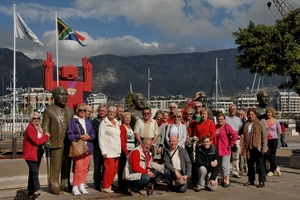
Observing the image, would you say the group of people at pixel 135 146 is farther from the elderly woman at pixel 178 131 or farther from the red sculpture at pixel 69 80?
the red sculpture at pixel 69 80

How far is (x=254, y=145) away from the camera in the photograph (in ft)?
27.2

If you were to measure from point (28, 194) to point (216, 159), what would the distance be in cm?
349

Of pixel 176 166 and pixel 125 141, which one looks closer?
pixel 176 166

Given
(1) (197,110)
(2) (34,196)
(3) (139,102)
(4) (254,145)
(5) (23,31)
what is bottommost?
(2) (34,196)

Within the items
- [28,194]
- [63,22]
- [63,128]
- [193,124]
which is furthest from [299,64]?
[63,22]

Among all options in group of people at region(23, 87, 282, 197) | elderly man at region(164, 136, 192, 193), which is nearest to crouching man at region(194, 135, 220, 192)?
group of people at region(23, 87, 282, 197)

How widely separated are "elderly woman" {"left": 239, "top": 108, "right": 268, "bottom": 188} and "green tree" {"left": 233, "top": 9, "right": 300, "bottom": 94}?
3855 mm

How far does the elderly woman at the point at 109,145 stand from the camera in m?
7.23

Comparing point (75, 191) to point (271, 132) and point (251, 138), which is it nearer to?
point (251, 138)

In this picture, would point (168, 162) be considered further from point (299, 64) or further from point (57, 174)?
point (299, 64)

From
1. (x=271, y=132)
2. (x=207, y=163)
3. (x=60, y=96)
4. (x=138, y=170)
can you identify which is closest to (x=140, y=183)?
(x=138, y=170)

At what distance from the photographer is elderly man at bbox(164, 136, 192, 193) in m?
7.33

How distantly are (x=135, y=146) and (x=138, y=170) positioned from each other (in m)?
0.89

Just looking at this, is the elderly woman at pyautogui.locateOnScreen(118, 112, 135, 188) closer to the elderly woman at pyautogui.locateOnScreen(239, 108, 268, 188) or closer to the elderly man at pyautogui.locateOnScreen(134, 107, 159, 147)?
the elderly man at pyautogui.locateOnScreen(134, 107, 159, 147)
